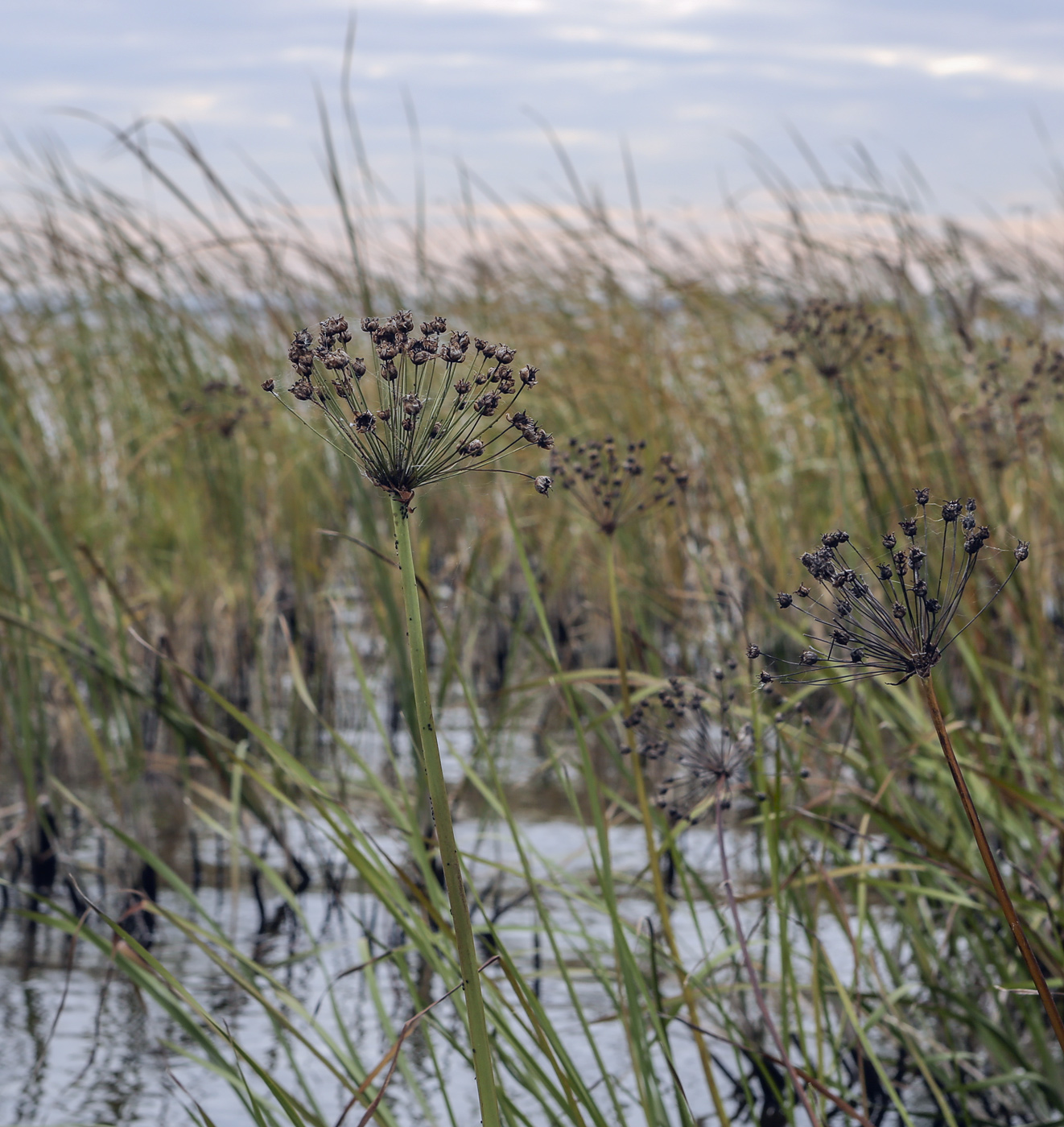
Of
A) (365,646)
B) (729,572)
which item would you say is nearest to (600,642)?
(365,646)

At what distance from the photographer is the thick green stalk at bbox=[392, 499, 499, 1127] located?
836 mm

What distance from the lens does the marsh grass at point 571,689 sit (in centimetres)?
170

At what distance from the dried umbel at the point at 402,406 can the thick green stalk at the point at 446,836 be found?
4cm

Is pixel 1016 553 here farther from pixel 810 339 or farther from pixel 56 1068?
pixel 56 1068

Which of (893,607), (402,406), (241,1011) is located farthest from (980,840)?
(241,1011)

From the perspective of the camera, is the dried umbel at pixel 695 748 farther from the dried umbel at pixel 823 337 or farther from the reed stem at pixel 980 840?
the dried umbel at pixel 823 337

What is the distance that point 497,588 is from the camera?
4.87 metres

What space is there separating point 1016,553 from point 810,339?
147cm

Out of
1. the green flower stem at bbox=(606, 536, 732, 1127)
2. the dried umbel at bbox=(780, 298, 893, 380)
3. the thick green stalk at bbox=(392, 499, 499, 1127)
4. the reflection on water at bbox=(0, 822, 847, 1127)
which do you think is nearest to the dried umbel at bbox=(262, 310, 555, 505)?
the thick green stalk at bbox=(392, 499, 499, 1127)

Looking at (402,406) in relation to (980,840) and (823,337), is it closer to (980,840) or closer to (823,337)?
(980,840)

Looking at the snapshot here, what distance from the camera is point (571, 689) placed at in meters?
1.83

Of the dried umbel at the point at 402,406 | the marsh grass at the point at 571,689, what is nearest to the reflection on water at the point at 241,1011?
the marsh grass at the point at 571,689

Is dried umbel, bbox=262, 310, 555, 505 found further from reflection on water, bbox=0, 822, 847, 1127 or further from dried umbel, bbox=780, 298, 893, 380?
dried umbel, bbox=780, 298, 893, 380

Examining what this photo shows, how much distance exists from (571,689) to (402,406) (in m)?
Answer: 1.01
